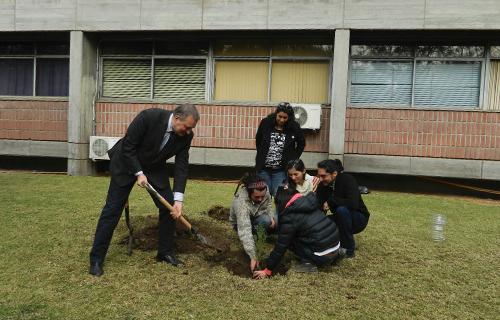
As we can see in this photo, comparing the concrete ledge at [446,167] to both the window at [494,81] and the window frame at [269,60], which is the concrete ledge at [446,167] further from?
the window frame at [269,60]

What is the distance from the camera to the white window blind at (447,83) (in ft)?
32.4

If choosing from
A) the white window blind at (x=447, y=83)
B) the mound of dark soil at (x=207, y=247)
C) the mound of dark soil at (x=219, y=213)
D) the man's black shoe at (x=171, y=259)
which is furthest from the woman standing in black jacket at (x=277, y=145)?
the white window blind at (x=447, y=83)

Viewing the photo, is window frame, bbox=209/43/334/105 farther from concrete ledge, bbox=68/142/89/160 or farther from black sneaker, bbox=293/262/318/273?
black sneaker, bbox=293/262/318/273

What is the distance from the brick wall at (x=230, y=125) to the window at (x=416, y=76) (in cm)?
117

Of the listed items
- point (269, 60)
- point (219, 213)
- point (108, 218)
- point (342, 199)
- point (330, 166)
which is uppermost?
point (269, 60)

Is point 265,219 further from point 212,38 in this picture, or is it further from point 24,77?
point 24,77

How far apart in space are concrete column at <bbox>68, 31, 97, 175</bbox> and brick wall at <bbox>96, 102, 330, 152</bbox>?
83 centimetres

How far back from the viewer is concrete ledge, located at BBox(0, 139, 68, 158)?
37.1 ft

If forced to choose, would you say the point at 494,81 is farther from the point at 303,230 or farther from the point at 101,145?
the point at 101,145

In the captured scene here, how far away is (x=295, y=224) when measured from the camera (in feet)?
13.5

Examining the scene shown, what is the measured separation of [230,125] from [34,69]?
5582mm

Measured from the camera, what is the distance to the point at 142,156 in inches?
164

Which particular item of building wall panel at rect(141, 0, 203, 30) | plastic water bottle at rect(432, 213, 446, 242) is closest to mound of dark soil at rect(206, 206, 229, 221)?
plastic water bottle at rect(432, 213, 446, 242)

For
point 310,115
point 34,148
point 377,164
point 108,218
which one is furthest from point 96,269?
point 34,148
